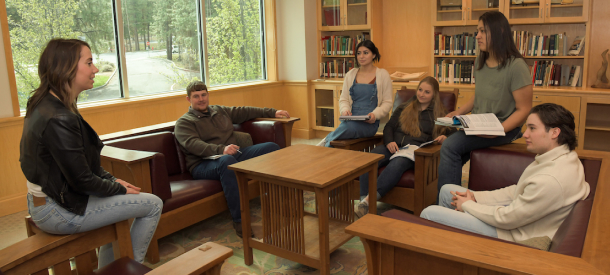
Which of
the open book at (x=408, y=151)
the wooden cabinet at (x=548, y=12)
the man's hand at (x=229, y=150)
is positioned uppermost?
the wooden cabinet at (x=548, y=12)

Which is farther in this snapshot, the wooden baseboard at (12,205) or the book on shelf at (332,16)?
the book on shelf at (332,16)

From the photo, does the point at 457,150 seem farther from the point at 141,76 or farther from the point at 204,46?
the point at 204,46

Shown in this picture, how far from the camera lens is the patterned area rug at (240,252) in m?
2.60

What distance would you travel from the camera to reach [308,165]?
261 centimetres

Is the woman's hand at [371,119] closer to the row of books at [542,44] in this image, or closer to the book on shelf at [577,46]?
the row of books at [542,44]

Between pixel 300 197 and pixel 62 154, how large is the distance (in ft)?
3.75

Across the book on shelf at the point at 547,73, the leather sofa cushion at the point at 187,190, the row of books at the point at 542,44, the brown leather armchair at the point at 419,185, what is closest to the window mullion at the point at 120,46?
the leather sofa cushion at the point at 187,190

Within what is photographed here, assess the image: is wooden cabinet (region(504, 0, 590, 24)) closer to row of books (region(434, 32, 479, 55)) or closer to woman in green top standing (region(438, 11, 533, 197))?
row of books (region(434, 32, 479, 55))

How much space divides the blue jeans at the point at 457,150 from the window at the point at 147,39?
10.6ft

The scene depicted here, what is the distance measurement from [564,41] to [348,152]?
3.06 m

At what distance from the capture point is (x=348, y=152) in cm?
291

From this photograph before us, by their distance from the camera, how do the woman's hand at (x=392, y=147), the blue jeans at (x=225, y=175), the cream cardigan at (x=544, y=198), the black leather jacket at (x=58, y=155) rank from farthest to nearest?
the woman's hand at (x=392, y=147), the blue jeans at (x=225, y=175), the black leather jacket at (x=58, y=155), the cream cardigan at (x=544, y=198)

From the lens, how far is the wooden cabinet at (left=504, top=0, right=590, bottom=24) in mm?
4414

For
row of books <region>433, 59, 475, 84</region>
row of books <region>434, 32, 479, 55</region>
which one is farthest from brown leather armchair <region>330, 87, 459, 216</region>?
row of books <region>434, 32, 479, 55</region>
